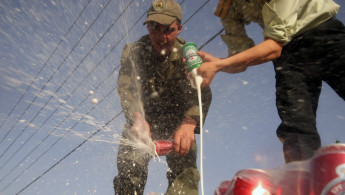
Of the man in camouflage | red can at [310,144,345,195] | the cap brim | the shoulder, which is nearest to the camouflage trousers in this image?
the man in camouflage

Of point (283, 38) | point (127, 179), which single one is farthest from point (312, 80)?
point (127, 179)

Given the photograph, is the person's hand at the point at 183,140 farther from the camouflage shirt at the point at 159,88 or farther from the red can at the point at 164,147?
the camouflage shirt at the point at 159,88

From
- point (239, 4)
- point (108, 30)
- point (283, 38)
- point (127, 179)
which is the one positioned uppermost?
point (108, 30)

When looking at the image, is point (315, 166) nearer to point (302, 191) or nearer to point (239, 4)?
point (302, 191)

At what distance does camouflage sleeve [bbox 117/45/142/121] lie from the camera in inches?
102

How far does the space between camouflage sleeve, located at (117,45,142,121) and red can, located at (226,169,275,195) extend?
1698 mm

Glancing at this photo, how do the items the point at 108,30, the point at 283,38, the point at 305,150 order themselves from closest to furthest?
the point at 305,150 < the point at 283,38 < the point at 108,30

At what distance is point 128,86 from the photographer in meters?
2.73

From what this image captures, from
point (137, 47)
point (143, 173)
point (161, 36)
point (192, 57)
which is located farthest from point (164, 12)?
point (143, 173)

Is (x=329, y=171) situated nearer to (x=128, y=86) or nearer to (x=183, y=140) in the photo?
(x=183, y=140)

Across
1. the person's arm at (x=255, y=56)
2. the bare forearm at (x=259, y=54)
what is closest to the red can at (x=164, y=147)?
the person's arm at (x=255, y=56)

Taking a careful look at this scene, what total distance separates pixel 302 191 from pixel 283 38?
902mm

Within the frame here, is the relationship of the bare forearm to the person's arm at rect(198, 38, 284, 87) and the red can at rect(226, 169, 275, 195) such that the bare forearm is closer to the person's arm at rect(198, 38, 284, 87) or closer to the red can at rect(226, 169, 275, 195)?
the person's arm at rect(198, 38, 284, 87)

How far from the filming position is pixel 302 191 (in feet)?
3.07
